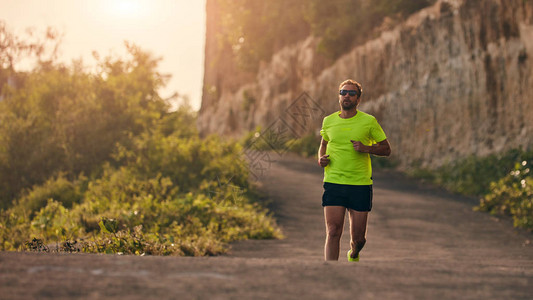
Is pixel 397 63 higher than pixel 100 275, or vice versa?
pixel 397 63

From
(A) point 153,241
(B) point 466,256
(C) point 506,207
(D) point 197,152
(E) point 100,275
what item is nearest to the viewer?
(E) point 100,275

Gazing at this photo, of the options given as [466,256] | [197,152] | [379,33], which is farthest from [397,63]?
[466,256]

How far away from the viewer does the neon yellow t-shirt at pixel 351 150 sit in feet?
21.7

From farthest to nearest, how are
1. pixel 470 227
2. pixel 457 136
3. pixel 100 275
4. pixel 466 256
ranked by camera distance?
1. pixel 457 136
2. pixel 470 227
3. pixel 466 256
4. pixel 100 275

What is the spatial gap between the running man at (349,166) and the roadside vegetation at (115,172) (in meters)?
2.62

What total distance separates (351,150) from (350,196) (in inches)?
18.2

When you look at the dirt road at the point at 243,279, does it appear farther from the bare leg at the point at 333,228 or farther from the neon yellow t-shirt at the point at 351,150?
the neon yellow t-shirt at the point at 351,150

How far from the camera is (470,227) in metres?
14.1

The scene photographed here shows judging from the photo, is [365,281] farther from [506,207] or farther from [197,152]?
[197,152]

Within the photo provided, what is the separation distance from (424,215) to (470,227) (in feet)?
6.47

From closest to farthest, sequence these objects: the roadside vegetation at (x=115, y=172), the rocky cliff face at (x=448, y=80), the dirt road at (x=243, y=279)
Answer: the dirt road at (x=243, y=279)
the roadside vegetation at (x=115, y=172)
the rocky cliff face at (x=448, y=80)

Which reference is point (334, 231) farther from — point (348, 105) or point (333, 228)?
point (348, 105)

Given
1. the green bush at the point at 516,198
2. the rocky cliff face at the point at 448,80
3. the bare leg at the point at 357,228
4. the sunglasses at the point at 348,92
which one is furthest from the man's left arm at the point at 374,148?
the rocky cliff face at the point at 448,80

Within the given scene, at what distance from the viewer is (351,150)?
260 inches
